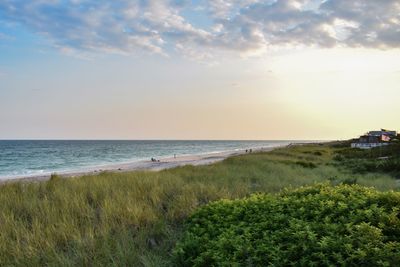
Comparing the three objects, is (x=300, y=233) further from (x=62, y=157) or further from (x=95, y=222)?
(x=62, y=157)

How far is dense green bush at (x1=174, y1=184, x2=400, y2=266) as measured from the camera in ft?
12.6

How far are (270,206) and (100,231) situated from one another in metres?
2.89

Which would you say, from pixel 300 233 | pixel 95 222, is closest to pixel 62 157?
pixel 95 222

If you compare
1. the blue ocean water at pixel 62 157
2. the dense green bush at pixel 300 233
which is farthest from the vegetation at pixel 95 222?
the blue ocean water at pixel 62 157

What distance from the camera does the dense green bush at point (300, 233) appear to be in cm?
384

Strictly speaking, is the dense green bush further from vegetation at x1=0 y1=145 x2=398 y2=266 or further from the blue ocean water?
the blue ocean water

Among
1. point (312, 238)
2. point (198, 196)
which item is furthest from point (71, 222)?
point (312, 238)

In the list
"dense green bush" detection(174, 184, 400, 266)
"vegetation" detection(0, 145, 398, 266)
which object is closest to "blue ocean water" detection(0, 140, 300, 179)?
"vegetation" detection(0, 145, 398, 266)

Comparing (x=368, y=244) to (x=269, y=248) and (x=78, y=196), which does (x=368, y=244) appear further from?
(x=78, y=196)

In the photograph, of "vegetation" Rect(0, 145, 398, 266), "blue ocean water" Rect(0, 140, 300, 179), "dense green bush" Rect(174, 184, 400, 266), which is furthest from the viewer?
"blue ocean water" Rect(0, 140, 300, 179)

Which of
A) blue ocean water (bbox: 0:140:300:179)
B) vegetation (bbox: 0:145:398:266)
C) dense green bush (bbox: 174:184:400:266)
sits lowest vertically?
blue ocean water (bbox: 0:140:300:179)

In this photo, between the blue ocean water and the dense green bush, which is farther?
the blue ocean water

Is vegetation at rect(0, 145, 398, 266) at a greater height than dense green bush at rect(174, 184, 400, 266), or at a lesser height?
lesser

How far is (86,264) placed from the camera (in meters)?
5.27
